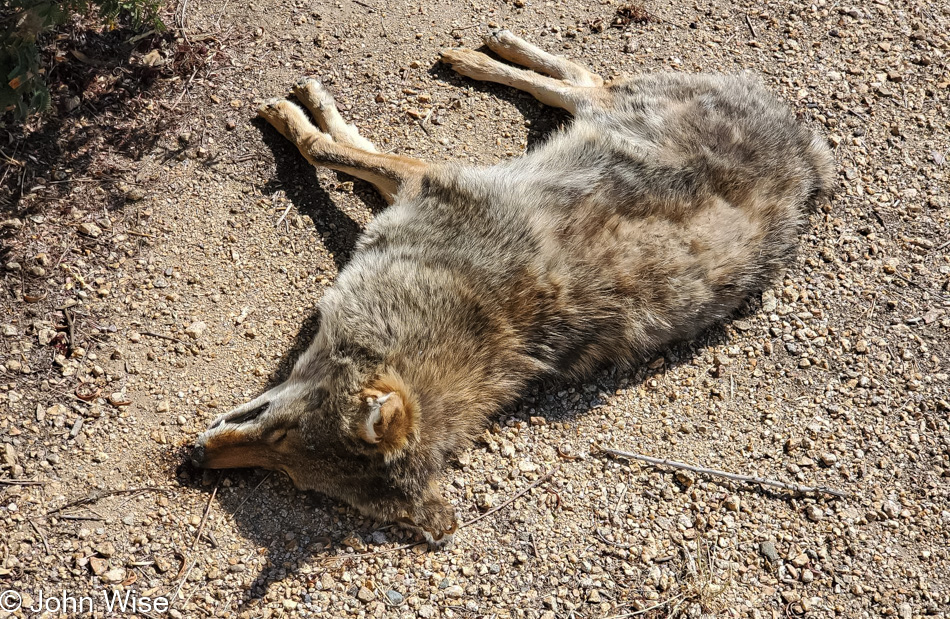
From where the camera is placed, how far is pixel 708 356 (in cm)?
503

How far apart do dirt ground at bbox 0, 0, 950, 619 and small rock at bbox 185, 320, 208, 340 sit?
0.11 feet

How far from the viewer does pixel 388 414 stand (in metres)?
3.79

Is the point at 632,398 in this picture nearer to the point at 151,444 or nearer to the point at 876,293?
Result: the point at 876,293

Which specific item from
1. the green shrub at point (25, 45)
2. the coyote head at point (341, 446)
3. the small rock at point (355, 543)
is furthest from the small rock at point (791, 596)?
the green shrub at point (25, 45)

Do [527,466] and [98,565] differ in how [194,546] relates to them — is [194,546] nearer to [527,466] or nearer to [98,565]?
[98,565]

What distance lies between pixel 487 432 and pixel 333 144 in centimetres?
236

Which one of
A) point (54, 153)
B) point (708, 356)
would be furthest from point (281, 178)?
point (708, 356)

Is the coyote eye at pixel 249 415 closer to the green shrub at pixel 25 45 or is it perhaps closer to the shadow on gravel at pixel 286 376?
the shadow on gravel at pixel 286 376

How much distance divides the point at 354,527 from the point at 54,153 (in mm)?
3376

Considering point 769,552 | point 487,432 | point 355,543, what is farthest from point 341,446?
point 769,552

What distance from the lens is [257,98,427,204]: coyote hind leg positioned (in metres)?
4.98

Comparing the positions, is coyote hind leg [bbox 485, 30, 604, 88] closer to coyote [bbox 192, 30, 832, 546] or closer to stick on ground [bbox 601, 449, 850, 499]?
coyote [bbox 192, 30, 832, 546]

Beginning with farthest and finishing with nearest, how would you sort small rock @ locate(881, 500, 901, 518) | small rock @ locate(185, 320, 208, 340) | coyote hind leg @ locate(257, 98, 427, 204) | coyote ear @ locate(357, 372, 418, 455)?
1. coyote hind leg @ locate(257, 98, 427, 204)
2. small rock @ locate(185, 320, 208, 340)
3. small rock @ locate(881, 500, 901, 518)
4. coyote ear @ locate(357, 372, 418, 455)

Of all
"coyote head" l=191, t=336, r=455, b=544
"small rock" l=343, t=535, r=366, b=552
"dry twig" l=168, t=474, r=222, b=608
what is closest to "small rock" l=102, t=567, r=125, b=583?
"dry twig" l=168, t=474, r=222, b=608
